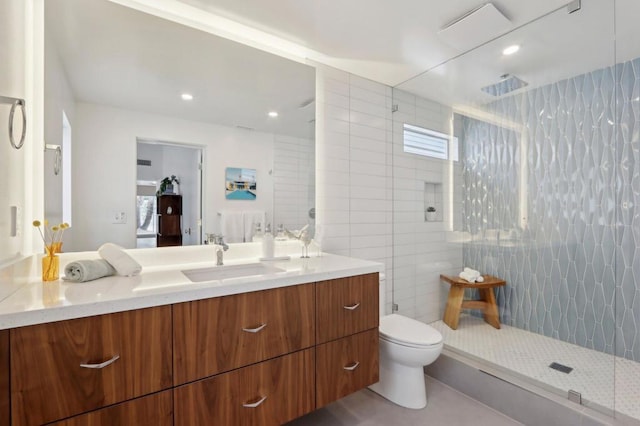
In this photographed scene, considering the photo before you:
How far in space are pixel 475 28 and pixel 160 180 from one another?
83.8 inches

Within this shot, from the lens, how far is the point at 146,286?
1.23 m

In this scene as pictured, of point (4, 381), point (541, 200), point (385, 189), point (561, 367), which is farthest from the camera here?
point (385, 189)

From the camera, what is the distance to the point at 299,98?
228cm

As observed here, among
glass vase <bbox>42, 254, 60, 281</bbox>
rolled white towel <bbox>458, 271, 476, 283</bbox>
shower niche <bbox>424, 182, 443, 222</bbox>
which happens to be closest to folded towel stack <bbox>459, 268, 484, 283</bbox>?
rolled white towel <bbox>458, 271, 476, 283</bbox>

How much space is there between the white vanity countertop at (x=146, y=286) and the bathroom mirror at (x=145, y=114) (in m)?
0.15

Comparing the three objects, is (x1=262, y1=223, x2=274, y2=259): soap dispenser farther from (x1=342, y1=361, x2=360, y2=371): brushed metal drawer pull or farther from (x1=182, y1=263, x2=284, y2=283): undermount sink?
(x1=342, y1=361, x2=360, y2=371): brushed metal drawer pull

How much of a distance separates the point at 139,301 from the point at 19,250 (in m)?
0.67

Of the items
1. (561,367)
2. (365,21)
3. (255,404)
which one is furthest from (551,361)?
(365,21)

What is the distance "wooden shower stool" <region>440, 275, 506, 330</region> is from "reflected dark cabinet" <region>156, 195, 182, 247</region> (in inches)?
92.4

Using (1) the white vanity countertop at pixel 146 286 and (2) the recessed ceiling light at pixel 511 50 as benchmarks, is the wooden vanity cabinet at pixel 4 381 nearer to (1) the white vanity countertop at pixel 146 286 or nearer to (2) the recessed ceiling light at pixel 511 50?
(1) the white vanity countertop at pixel 146 286

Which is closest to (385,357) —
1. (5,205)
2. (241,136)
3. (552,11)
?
(241,136)

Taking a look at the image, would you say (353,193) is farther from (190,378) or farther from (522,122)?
(190,378)

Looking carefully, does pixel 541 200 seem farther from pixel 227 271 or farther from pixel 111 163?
pixel 111 163

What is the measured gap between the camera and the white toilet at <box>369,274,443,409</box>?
1861 mm
